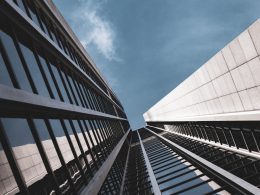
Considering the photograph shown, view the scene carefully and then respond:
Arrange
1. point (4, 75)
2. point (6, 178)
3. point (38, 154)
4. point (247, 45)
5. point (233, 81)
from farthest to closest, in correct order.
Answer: point (233, 81) → point (247, 45) → point (38, 154) → point (4, 75) → point (6, 178)

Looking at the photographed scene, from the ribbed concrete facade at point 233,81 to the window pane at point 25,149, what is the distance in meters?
6.25

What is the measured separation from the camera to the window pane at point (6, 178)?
18.6 feet

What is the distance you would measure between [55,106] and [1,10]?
2.93 meters

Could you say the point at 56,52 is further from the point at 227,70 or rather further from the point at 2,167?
the point at 2,167

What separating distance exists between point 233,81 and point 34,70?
260 inches

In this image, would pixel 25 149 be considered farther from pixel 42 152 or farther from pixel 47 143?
pixel 47 143

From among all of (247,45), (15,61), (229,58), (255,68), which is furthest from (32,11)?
(255,68)

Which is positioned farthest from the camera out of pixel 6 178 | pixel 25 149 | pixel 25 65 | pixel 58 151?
pixel 58 151

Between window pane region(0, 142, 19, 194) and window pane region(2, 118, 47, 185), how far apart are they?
46cm

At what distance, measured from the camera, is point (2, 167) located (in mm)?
5707

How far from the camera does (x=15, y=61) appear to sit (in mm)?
7961

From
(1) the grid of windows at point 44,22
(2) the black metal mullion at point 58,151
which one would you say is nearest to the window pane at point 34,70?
(2) the black metal mullion at point 58,151

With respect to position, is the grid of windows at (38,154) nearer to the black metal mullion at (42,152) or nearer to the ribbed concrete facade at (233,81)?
the black metal mullion at (42,152)

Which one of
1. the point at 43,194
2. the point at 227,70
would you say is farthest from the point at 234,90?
the point at 43,194
